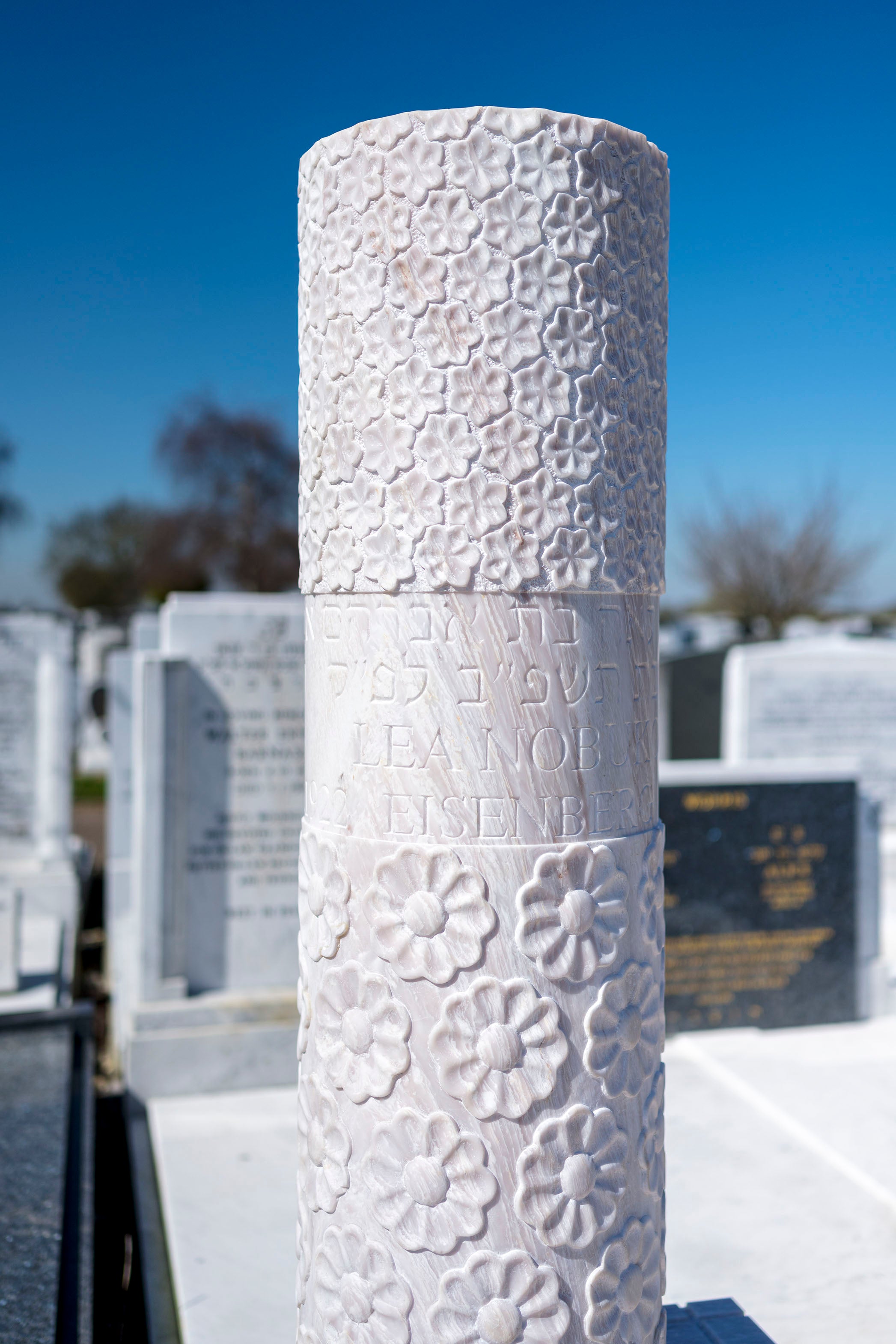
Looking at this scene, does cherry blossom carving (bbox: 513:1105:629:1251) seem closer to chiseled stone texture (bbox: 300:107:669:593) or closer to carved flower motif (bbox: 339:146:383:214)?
chiseled stone texture (bbox: 300:107:669:593)

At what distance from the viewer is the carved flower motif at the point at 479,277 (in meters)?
1.60

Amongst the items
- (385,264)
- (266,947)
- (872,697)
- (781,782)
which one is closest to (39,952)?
(266,947)

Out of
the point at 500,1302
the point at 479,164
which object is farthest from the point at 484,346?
the point at 500,1302

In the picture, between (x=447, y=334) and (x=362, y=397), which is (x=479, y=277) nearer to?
(x=447, y=334)

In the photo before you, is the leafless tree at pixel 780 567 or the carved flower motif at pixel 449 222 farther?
the leafless tree at pixel 780 567

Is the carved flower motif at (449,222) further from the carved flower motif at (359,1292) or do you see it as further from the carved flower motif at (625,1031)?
the carved flower motif at (359,1292)

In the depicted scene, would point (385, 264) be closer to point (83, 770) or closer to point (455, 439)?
point (455, 439)

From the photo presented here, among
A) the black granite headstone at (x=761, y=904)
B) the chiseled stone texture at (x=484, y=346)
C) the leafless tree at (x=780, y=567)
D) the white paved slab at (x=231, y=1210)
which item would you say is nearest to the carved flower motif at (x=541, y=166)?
the chiseled stone texture at (x=484, y=346)

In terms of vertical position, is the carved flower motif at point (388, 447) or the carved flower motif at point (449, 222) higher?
the carved flower motif at point (449, 222)

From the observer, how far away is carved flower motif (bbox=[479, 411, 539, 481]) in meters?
1.61

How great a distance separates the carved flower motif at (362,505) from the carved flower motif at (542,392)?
0.25 metres

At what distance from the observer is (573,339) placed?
1638 mm

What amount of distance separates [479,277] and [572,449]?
0.91 ft

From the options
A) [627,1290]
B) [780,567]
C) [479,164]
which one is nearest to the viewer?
[479,164]
